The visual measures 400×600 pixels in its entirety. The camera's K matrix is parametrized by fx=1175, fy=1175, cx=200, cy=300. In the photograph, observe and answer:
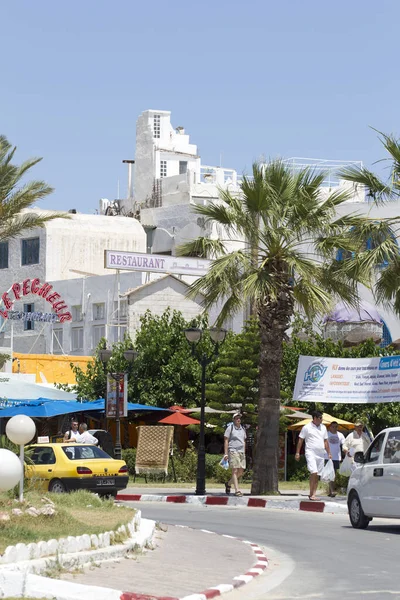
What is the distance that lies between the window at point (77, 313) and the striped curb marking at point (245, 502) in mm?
37207

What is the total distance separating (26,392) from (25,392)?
45mm

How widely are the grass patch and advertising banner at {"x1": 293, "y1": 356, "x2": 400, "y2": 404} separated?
12.5 m

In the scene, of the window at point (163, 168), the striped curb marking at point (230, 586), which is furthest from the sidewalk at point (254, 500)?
the window at point (163, 168)

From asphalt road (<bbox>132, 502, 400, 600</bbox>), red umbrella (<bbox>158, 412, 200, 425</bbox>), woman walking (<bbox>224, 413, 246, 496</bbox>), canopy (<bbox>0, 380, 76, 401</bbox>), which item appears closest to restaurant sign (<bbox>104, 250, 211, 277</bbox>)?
canopy (<bbox>0, 380, 76, 401</bbox>)

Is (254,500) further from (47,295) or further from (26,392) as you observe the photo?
(47,295)

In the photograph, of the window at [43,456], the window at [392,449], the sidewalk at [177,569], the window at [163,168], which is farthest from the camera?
the window at [163,168]

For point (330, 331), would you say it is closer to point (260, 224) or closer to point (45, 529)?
point (260, 224)

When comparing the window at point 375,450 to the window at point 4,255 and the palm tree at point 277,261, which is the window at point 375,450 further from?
the window at point 4,255

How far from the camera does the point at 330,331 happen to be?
169 feet

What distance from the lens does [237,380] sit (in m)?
39.1

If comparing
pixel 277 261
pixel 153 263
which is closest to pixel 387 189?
pixel 277 261

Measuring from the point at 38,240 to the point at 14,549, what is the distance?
196 ft

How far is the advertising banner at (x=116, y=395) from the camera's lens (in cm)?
3541

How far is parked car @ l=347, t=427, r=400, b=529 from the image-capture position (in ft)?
59.2
